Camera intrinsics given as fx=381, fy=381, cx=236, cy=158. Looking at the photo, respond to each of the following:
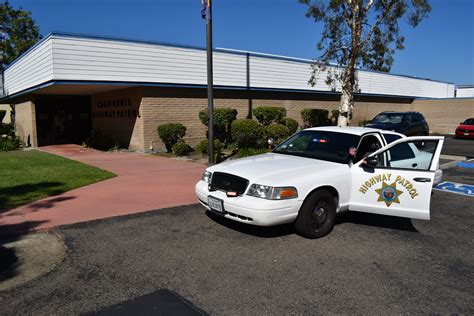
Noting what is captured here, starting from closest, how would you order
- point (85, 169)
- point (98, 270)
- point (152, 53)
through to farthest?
point (98, 270), point (85, 169), point (152, 53)

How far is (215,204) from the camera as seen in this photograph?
5.35 meters

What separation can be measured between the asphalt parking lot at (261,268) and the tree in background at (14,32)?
3661 centimetres

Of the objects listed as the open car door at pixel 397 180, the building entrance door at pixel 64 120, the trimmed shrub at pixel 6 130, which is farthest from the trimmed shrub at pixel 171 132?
the trimmed shrub at pixel 6 130

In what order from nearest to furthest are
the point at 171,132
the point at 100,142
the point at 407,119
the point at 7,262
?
the point at 7,262 < the point at 171,132 < the point at 407,119 < the point at 100,142

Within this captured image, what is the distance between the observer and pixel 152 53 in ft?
48.6

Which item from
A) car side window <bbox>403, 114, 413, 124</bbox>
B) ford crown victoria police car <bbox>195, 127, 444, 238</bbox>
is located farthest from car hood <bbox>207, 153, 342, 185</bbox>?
car side window <bbox>403, 114, 413, 124</bbox>

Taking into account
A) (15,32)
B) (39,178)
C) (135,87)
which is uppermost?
(15,32)

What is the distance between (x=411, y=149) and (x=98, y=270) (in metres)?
4.93

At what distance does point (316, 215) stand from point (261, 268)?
1.34 metres

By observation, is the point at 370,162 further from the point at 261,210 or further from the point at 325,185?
the point at 261,210

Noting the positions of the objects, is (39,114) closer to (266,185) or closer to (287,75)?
(287,75)

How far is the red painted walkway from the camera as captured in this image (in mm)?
6297

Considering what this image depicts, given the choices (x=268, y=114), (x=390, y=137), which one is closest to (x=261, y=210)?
(x=390, y=137)

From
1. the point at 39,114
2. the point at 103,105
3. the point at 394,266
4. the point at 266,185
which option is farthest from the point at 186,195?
the point at 39,114
